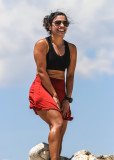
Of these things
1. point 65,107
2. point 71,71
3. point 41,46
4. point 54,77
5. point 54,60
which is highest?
point 41,46

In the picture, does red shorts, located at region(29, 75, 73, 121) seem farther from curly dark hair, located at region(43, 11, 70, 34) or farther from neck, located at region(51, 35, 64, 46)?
curly dark hair, located at region(43, 11, 70, 34)

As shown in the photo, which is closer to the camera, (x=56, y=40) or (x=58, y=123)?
(x=58, y=123)

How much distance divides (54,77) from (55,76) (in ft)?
0.11

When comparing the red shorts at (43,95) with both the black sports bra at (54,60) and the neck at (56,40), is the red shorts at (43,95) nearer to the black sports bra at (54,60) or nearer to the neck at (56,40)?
the black sports bra at (54,60)

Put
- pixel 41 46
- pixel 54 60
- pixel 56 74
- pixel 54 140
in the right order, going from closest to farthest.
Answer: pixel 54 140, pixel 41 46, pixel 54 60, pixel 56 74

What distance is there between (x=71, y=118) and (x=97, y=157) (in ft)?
3.24

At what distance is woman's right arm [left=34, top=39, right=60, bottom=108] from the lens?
24.8 feet

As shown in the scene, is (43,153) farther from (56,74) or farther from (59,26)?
(59,26)

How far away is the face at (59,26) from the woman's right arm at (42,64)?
0.40 m

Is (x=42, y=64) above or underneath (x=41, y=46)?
underneath

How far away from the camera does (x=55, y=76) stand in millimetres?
7883

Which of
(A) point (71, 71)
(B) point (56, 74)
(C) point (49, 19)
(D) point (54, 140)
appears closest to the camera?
(D) point (54, 140)

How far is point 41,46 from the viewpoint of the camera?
25.2ft

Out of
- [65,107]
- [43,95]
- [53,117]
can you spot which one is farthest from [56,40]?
[53,117]
